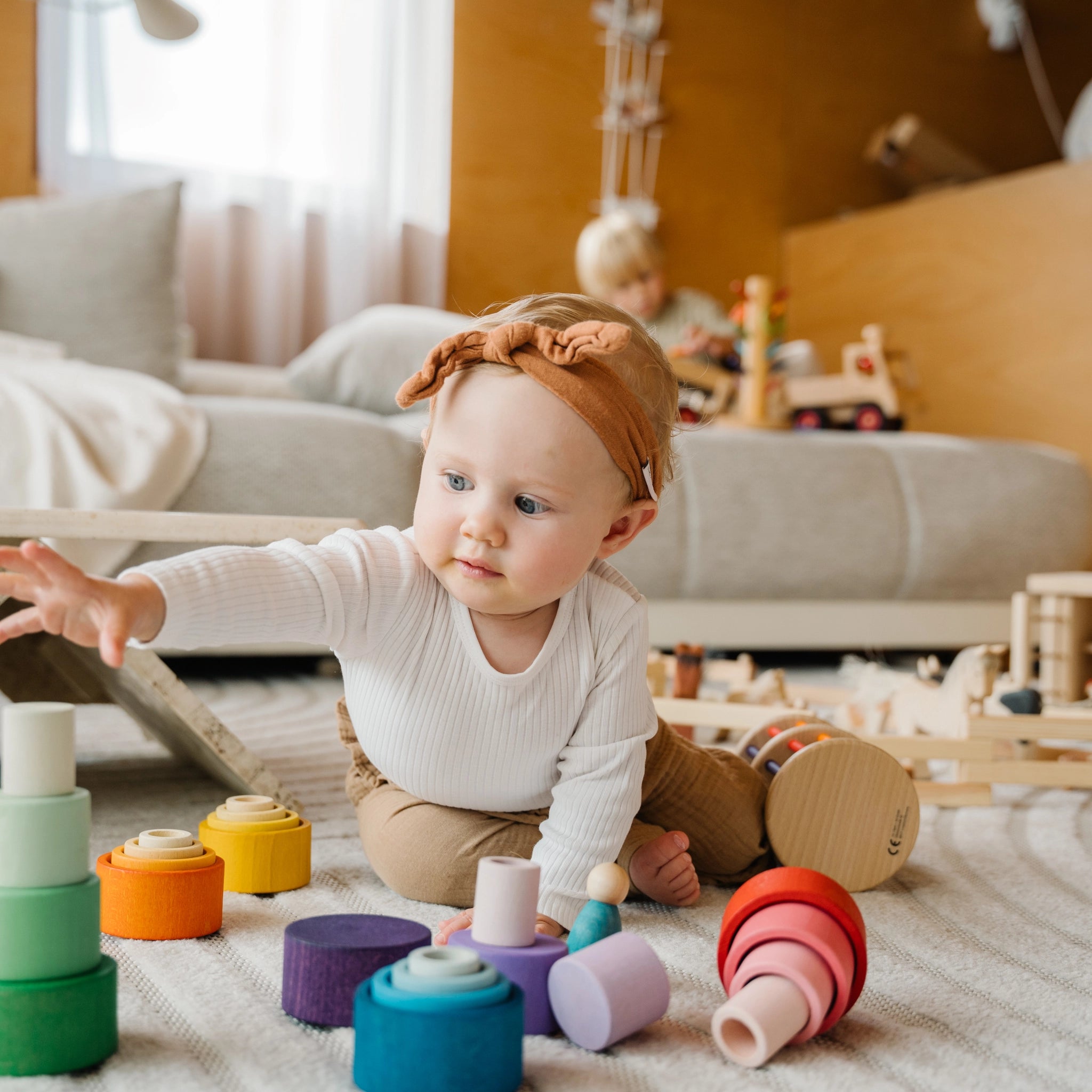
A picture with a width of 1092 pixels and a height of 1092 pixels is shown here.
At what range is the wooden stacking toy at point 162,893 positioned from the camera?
0.72m

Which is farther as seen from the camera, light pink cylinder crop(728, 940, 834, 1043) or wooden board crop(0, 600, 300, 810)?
wooden board crop(0, 600, 300, 810)

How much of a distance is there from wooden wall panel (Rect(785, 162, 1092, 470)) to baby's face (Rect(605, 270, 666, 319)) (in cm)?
68

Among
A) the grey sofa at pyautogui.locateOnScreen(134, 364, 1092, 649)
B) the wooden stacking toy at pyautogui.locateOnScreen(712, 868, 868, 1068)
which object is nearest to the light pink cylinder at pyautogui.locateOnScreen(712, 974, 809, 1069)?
the wooden stacking toy at pyautogui.locateOnScreen(712, 868, 868, 1068)

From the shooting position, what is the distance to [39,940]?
515mm

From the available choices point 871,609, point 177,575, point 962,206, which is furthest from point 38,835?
point 962,206

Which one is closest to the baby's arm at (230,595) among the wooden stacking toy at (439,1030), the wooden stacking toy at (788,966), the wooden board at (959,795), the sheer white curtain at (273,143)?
the wooden stacking toy at (439,1030)

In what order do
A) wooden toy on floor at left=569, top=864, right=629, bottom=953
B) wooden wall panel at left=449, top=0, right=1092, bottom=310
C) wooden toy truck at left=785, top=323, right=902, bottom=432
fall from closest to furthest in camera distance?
wooden toy on floor at left=569, top=864, right=629, bottom=953, wooden toy truck at left=785, top=323, right=902, bottom=432, wooden wall panel at left=449, top=0, right=1092, bottom=310

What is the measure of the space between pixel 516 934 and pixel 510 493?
0.26m

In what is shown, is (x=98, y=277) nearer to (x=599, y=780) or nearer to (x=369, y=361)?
(x=369, y=361)

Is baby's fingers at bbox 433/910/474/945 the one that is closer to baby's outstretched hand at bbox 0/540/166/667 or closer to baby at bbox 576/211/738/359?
baby's outstretched hand at bbox 0/540/166/667

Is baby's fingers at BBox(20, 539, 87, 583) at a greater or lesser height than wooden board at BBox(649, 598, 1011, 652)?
greater

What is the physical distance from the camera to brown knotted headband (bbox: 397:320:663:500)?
2.32 feet

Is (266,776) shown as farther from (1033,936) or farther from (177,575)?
(1033,936)

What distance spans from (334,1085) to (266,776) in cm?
44
